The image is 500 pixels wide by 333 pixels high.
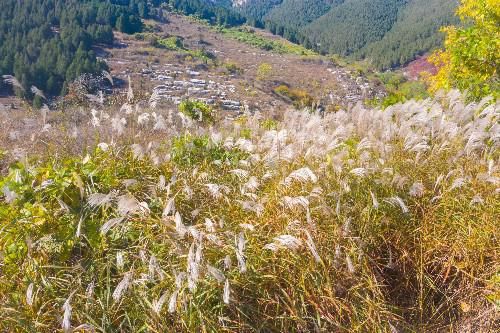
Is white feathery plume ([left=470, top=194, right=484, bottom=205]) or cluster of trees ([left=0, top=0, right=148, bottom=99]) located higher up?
white feathery plume ([left=470, top=194, right=484, bottom=205])

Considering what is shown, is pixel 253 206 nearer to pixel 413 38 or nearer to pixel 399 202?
pixel 399 202

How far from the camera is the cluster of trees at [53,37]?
48.1m

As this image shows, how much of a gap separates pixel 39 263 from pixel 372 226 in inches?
99.9

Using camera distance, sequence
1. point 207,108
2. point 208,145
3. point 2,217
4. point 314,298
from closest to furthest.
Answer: point 314,298, point 2,217, point 208,145, point 207,108

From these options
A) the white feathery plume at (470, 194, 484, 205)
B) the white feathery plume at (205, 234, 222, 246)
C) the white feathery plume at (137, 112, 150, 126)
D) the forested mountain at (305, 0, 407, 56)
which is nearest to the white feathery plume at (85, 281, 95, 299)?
the white feathery plume at (205, 234, 222, 246)

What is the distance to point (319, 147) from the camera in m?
3.95

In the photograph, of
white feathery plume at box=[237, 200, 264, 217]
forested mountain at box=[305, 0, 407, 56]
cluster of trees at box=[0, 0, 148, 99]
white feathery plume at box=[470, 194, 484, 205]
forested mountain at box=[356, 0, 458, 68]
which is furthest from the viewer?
forested mountain at box=[305, 0, 407, 56]

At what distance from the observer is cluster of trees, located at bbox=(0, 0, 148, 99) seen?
158ft

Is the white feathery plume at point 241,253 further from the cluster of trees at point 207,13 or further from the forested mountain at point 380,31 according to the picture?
the cluster of trees at point 207,13

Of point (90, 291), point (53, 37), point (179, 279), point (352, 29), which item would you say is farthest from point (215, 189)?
point (352, 29)

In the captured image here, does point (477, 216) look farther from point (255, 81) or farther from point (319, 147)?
point (255, 81)

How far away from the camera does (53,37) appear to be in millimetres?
64500

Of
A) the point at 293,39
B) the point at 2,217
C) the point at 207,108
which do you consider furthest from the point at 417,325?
the point at 293,39

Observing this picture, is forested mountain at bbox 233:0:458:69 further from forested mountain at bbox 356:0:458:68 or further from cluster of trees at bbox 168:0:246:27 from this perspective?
cluster of trees at bbox 168:0:246:27
